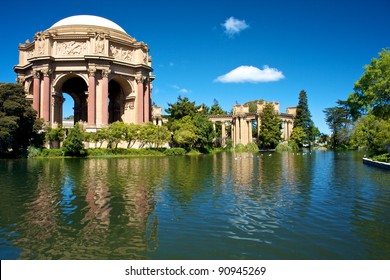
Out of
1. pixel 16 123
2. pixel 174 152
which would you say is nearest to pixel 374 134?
pixel 174 152

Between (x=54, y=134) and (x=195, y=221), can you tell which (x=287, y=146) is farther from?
(x=195, y=221)

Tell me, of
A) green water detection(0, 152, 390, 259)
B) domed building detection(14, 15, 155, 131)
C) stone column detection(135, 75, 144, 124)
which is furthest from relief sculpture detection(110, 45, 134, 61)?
green water detection(0, 152, 390, 259)

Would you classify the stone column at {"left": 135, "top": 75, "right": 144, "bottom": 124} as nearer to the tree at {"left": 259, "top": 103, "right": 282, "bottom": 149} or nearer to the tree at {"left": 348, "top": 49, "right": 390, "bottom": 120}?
the tree at {"left": 259, "top": 103, "right": 282, "bottom": 149}

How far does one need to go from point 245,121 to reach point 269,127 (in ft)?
18.0

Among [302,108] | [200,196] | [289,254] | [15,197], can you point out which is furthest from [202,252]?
[302,108]

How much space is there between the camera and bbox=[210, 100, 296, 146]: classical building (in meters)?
71.6

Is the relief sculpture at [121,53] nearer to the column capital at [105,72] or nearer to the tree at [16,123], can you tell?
the column capital at [105,72]

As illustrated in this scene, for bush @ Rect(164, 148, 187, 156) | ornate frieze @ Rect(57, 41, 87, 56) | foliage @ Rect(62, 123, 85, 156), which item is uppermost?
ornate frieze @ Rect(57, 41, 87, 56)

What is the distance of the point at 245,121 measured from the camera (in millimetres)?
72062

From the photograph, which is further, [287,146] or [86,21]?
[287,146]

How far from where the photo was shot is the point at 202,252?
617 cm

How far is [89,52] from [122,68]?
576cm

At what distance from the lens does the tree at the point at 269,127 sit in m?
70.1

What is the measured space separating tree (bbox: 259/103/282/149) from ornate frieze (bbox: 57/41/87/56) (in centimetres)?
4059
